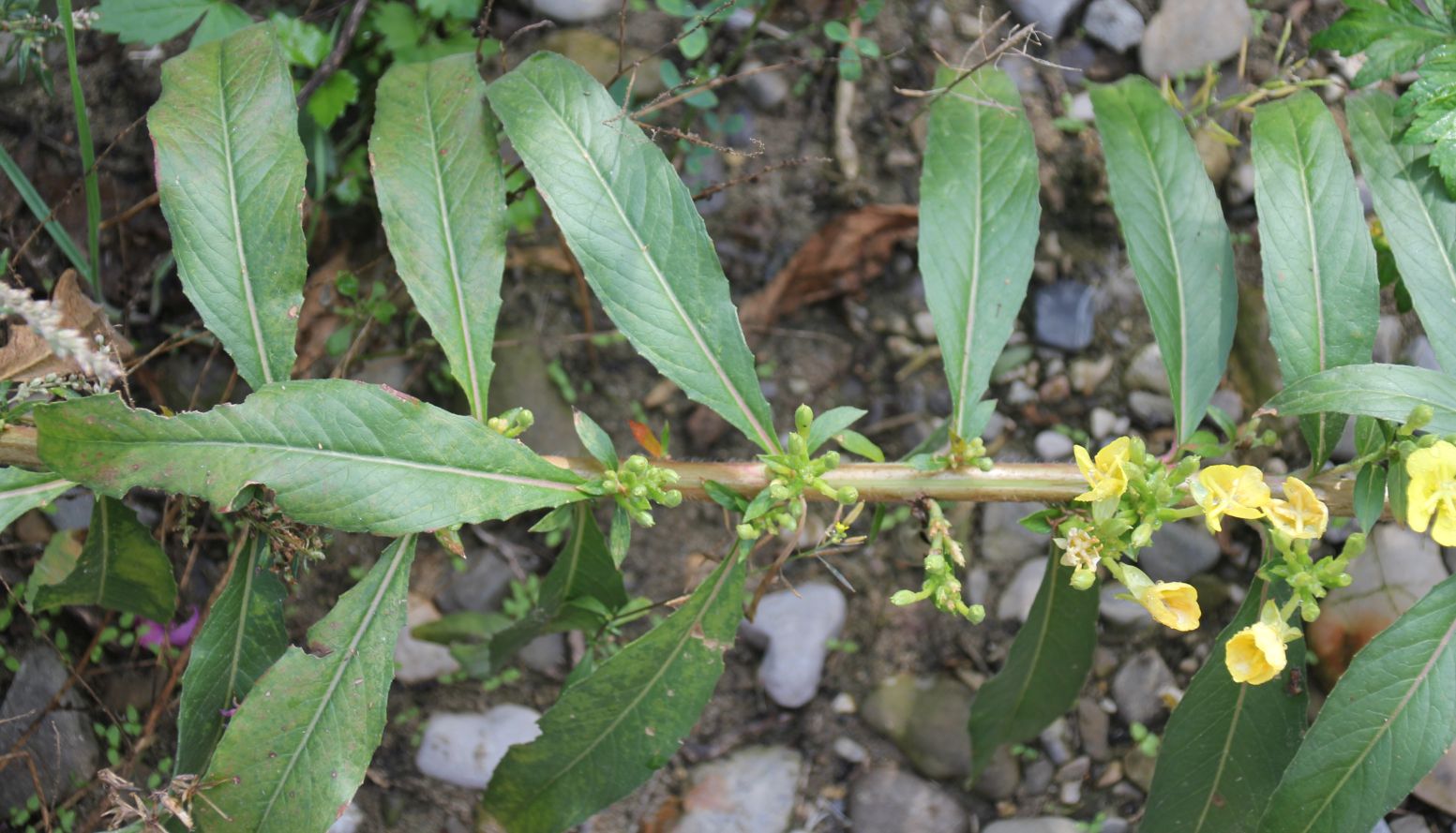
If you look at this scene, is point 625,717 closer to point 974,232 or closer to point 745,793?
point 745,793

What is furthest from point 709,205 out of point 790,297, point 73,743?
point 73,743

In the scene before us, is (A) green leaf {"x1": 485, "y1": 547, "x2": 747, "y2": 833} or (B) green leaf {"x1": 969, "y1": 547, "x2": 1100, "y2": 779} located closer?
(A) green leaf {"x1": 485, "y1": 547, "x2": 747, "y2": 833}

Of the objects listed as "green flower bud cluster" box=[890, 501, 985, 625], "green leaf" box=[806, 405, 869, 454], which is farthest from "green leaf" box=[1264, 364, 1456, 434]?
"green leaf" box=[806, 405, 869, 454]

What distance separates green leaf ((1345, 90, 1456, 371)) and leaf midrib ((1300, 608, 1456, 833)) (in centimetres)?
53

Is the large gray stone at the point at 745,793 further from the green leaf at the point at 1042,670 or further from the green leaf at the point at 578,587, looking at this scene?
the green leaf at the point at 578,587

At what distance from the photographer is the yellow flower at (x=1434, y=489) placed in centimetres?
177

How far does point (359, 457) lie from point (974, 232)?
1327 millimetres

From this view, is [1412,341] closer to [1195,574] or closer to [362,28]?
[1195,574]

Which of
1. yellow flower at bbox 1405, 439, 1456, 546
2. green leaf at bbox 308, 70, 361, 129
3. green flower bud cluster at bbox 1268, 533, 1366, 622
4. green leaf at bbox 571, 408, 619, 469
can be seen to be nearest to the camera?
yellow flower at bbox 1405, 439, 1456, 546

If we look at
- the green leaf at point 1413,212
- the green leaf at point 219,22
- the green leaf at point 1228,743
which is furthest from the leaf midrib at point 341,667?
the green leaf at point 1413,212

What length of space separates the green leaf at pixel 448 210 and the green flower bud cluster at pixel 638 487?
0.98 feet

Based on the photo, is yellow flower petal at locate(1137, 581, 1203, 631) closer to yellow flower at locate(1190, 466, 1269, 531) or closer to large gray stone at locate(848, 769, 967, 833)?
yellow flower at locate(1190, 466, 1269, 531)

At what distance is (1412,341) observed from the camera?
119 inches

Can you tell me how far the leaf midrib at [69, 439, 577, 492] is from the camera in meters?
1.86
